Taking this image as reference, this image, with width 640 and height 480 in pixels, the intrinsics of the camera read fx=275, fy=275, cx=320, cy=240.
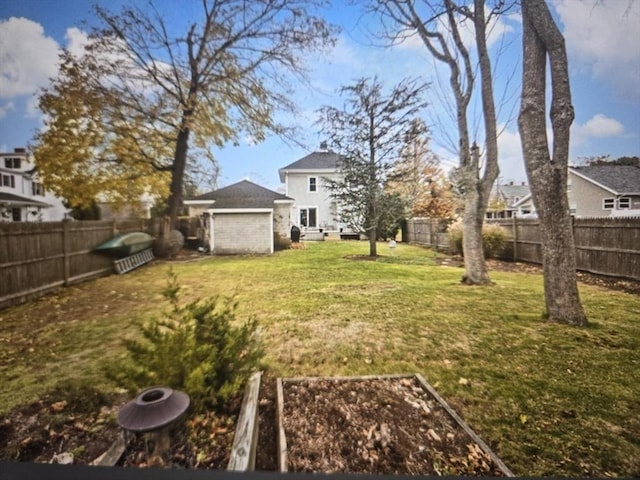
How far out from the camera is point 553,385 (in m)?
1.09

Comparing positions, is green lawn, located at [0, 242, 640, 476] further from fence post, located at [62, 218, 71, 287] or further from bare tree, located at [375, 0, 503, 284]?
bare tree, located at [375, 0, 503, 284]

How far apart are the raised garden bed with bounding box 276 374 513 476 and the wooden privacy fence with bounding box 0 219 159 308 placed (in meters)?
1.13

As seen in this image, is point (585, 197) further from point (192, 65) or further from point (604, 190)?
point (192, 65)

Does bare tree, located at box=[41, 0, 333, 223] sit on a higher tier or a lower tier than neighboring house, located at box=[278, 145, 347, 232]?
higher

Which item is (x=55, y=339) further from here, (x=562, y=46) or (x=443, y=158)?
(x=562, y=46)

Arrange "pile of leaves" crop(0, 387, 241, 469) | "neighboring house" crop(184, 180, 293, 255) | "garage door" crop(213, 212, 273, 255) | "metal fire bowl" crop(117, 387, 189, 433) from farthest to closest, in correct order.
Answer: "garage door" crop(213, 212, 273, 255) → "neighboring house" crop(184, 180, 293, 255) → "pile of leaves" crop(0, 387, 241, 469) → "metal fire bowl" crop(117, 387, 189, 433)

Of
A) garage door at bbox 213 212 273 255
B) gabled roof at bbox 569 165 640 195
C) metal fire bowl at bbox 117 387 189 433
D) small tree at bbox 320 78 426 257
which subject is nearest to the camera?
metal fire bowl at bbox 117 387 189 433

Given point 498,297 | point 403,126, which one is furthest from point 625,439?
point 403,126

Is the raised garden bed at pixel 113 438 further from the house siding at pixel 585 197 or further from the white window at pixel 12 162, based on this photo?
the house siding at pixel 585 197

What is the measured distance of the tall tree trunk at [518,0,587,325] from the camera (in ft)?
4.08

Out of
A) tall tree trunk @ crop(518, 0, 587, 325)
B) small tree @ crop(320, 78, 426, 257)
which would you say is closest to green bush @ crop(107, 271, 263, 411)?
small tree @ crop(320, 78, 426, 257)

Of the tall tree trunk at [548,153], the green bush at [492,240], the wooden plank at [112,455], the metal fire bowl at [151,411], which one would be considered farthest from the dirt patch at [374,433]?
the green bush at [492,240]

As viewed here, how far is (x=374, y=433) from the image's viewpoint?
3.20ft

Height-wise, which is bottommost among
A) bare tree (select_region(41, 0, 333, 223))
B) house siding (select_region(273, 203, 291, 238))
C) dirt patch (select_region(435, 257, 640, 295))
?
dirt patch (select_region(435, 257, 640, 295))
